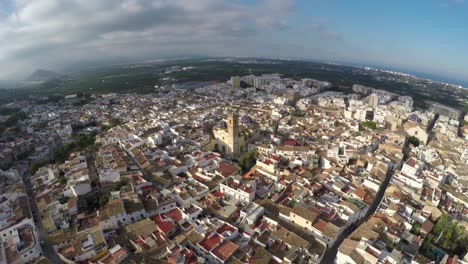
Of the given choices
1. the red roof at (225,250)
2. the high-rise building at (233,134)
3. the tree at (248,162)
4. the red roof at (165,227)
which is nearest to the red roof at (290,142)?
the tree at (248,162)

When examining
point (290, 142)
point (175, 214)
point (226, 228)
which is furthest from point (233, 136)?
point (226, 228)

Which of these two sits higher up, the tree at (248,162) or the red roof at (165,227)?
the tree at (248,162)

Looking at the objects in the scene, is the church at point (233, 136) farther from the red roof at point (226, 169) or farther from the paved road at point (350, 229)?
the paved road at point (350, 229)

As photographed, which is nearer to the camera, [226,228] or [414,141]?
[226,228]

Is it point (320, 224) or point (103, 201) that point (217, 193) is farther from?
point (103, 201)

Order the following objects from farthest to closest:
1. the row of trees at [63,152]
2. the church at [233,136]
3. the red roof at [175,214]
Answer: the church at [233,136], the row of trees at [63,152], the red roof at [175,214]

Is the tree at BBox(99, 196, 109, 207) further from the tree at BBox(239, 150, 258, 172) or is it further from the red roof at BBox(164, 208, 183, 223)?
the tree at BBox(239, 150, 258, 172)

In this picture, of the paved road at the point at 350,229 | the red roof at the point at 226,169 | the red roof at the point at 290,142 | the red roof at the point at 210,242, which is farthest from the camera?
the red roof at the point at 290,142

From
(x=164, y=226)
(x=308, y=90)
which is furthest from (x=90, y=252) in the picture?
(x=308, y=90)
